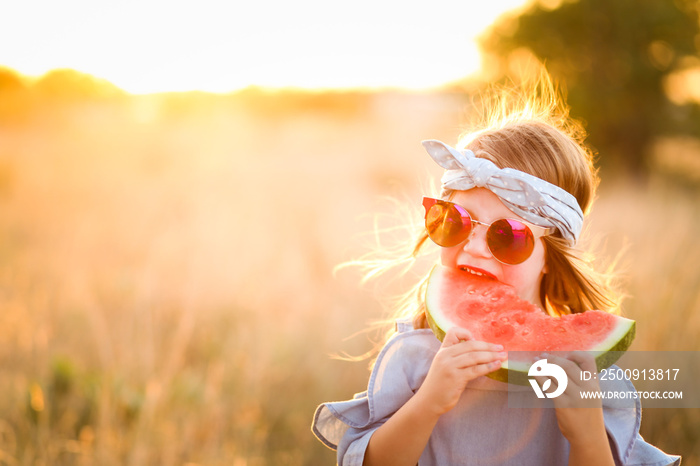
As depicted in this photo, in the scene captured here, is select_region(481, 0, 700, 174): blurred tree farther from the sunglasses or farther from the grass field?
the sunglasses

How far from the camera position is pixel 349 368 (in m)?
3.64

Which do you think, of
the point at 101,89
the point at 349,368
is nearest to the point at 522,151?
the point at 349,368

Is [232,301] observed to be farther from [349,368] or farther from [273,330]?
[349,368]

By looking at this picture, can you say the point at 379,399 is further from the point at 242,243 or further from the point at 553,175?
the point at 242,243

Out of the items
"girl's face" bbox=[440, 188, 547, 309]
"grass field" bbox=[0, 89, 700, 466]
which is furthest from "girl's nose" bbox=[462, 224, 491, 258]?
"grass field" bbox=[0, 89, 700, 466]

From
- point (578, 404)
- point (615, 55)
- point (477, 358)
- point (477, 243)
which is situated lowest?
point (578, 404)

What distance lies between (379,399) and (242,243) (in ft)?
14.2

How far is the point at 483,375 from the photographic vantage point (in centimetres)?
137

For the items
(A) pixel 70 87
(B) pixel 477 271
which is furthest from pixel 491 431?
(A) pixel 70 87

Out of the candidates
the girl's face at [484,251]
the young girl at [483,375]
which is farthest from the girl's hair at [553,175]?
the girl's face at [484,251]

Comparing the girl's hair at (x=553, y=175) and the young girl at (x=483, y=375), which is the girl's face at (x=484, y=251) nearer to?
the young girl at (x=483, y=375)

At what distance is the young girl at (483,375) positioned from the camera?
1347 mm

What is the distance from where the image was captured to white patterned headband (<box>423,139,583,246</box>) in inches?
56.8

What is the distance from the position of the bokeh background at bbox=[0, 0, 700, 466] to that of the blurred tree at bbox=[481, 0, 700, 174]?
39 mm
